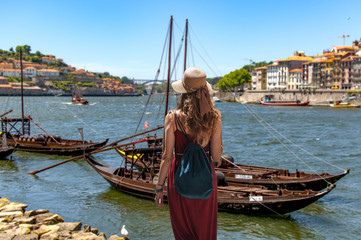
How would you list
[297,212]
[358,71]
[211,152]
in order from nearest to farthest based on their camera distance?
[211,152], [297,212], [358,71]

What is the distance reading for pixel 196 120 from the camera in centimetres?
363

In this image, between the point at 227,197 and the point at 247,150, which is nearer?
the point at 227,197

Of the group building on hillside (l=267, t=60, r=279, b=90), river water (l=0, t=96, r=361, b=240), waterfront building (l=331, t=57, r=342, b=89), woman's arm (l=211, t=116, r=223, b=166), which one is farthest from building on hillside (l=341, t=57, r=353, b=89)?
woman's arm (l=211, t=116, r=223, b=166)

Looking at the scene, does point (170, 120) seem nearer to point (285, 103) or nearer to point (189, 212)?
point (189, 212)

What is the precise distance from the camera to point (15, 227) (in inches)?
356

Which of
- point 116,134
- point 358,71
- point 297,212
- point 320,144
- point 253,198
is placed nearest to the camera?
point 253,198

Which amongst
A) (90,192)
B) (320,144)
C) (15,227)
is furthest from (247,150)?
(15,227)

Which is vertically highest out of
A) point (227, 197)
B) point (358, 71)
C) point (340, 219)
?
point (358, 71)

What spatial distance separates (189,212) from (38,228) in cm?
675

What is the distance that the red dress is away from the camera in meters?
3.73

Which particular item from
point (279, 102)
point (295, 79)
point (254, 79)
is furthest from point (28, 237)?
point (254, 79)

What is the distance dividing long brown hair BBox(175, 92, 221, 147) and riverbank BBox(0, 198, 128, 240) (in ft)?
19.6

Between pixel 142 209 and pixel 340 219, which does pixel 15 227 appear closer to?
pixel 142 209

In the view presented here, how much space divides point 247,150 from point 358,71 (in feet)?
322
